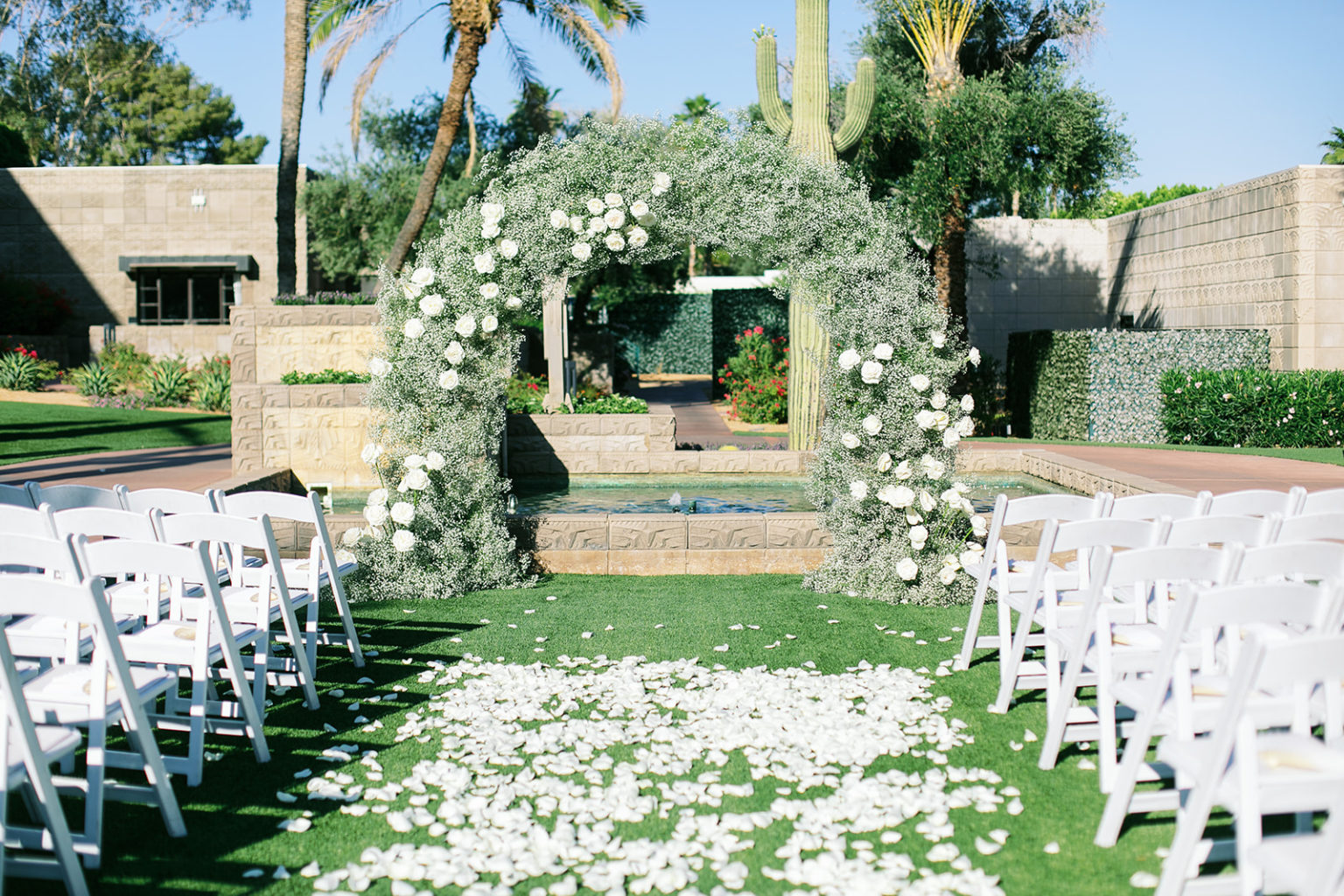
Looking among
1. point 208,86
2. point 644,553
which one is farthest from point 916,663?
point 208,86

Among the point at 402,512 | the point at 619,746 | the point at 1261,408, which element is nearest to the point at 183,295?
the point at 402,512

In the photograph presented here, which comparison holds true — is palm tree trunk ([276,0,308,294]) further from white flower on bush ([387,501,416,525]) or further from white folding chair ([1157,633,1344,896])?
white folding chair ([1157,633,1344,896])

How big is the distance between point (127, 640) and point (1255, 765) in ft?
12.0

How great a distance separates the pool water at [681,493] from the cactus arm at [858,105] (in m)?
3.49

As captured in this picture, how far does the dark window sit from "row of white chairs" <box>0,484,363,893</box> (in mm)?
20260

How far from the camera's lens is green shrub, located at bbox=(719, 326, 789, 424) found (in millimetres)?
16828

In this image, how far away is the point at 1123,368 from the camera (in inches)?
601

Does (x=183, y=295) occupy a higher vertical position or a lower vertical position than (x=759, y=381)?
higher

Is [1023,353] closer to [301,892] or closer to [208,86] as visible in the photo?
[301,892]

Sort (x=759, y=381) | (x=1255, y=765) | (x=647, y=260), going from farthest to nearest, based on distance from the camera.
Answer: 1. (x=759, y=381)
2. (x=647, y=260)
3. (x=1255, y=765)

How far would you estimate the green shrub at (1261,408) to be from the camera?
13.2m

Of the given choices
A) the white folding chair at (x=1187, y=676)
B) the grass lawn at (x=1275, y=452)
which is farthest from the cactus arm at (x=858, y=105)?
the white folding chair at (x=1187, y=676)

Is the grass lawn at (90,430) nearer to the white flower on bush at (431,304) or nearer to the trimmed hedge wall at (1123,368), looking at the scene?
the white flower on bush at (431,304)

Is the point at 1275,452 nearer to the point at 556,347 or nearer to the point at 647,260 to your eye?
the point at 647,260
